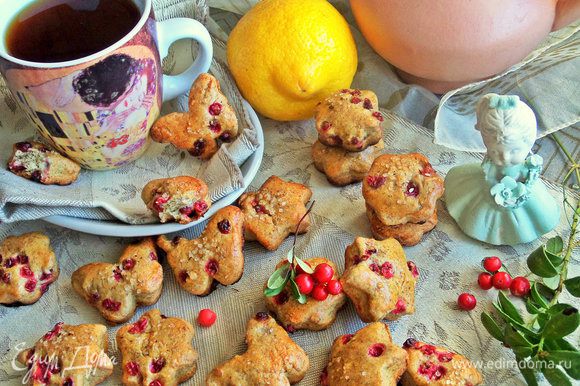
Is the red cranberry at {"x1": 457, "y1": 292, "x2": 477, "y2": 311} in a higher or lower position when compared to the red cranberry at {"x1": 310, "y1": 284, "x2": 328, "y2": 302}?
lower

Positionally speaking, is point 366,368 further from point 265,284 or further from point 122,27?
point 122,27

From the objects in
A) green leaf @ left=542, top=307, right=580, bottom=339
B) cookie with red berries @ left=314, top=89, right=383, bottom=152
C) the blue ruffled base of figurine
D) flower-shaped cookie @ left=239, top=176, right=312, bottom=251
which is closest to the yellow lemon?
cookie with red berries @ left=314, top=89, right=383, bottom=152

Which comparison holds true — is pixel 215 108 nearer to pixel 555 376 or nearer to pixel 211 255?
pixel 211 255

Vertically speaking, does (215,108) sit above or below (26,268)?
above

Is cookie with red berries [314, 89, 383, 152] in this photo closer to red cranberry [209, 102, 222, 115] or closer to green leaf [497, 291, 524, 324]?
red cranberry [209, 102, 222, 115]

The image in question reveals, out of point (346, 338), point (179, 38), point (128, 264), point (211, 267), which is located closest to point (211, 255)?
point (211, 267)

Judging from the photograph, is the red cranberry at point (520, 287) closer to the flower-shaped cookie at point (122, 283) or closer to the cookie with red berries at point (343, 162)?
the cookie with red berries at point (343, 162)
